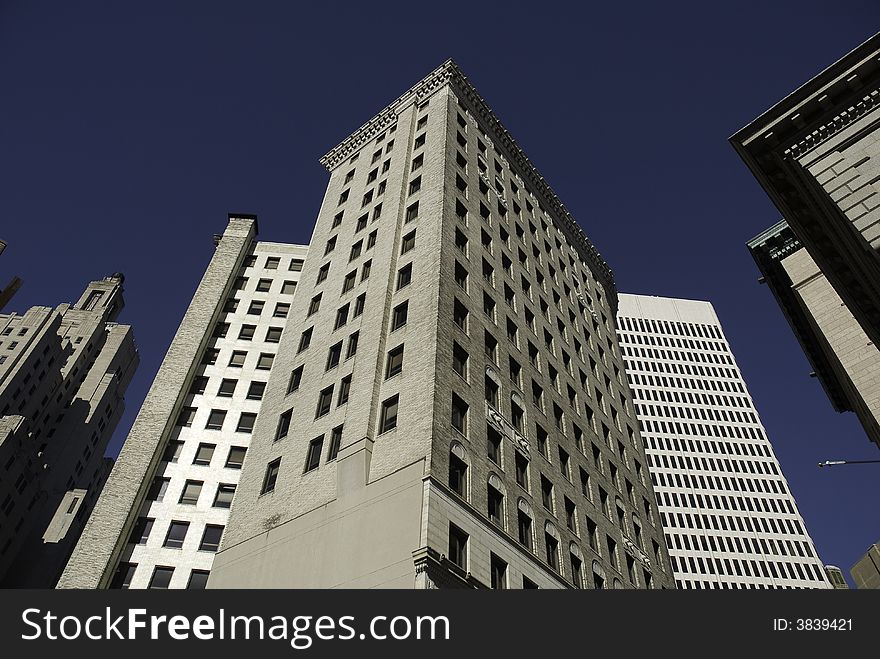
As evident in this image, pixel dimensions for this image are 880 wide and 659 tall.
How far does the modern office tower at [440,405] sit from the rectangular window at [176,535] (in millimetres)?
9419

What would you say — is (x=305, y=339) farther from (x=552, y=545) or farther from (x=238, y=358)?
(x=552, y=545)

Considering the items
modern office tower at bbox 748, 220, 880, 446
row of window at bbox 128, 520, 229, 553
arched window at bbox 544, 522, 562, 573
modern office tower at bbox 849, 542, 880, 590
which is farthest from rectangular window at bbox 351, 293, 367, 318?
modern office tower at bbox 849, 542, 880, 590

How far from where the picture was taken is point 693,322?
132250mm

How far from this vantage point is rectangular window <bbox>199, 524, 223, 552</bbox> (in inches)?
1538

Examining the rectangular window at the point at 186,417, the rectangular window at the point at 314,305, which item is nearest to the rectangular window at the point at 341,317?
the rectangular window at the point at 314,305

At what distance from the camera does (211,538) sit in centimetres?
3956

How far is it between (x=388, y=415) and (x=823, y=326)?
104 feet

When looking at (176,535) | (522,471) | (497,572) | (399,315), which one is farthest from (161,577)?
(522,471)

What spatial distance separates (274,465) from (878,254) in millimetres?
27047

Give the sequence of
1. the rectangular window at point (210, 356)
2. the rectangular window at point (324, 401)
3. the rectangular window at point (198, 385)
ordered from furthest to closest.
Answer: the rectangular window at point (210, 356) < the rectangular window at point (198, 385) < the rectangular window at point (324, 401)

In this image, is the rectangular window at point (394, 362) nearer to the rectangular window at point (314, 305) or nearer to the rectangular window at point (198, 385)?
the rectangular window at point (314, 305)

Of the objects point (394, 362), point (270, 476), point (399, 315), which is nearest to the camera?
point (394, 362)

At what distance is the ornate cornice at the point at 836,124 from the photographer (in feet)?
75.5

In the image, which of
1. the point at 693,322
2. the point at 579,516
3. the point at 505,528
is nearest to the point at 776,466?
the point at 693,322
